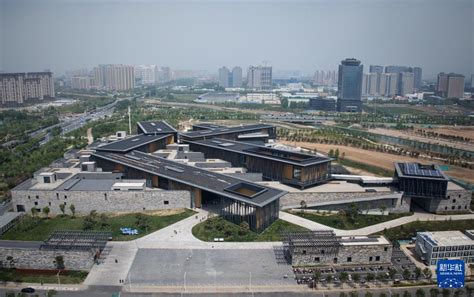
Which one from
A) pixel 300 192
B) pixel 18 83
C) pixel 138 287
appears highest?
pixel 18 83

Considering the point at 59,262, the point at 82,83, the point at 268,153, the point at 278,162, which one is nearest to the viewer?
the point at 59,262

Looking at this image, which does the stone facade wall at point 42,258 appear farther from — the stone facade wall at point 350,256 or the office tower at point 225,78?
the office tower at point 225,78

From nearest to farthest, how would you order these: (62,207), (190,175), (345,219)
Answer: (345,219) < (62,207) < (190,175)

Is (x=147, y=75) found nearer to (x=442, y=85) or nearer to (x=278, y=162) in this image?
(x=442, y=85)

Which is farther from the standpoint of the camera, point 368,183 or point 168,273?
point 368,183

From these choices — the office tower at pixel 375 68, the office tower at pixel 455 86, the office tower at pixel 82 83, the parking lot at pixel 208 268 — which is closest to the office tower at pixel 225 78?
the office tower at pixel 82 83

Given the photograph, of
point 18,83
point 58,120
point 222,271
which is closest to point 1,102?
point 18,83

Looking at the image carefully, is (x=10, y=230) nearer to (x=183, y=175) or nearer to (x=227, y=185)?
(x=183, y=175)

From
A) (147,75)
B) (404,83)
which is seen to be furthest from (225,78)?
(404,83)
